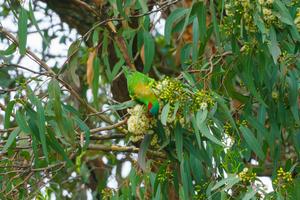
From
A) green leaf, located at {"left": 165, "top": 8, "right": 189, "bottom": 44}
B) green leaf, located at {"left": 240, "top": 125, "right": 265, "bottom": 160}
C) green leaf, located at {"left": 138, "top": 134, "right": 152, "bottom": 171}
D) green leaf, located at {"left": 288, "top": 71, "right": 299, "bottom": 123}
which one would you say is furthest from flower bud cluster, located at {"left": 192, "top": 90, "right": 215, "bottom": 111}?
green leaf, located at {"left": 165, "top": 8, "right": 189, "bottom": 44}

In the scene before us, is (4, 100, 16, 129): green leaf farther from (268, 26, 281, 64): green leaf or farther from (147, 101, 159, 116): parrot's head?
(268, 26, 281, 64): green leaf

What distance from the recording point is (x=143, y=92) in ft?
7.46

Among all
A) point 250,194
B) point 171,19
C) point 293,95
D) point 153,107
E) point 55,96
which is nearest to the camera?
point 250,194

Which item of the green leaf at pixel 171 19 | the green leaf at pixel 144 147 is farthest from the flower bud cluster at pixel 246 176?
the green leaf at pixel 171 19

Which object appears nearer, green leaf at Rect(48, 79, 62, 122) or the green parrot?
the green parrot

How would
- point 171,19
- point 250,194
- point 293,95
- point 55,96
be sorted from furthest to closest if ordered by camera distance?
point 171,19
point 293,95
point 55,96
point 250,194

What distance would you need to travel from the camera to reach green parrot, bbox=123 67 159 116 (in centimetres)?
225

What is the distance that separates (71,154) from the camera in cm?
333

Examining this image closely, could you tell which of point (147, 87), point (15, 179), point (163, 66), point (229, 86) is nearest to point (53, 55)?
point (163, 66)

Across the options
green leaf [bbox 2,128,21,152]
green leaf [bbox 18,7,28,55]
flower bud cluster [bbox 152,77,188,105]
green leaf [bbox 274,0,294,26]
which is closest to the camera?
flower bud cluster [bbox 152,77,188,105]

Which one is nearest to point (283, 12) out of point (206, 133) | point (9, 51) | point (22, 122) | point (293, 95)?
point (293, 95)

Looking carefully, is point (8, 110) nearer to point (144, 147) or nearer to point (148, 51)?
point (144, 147)

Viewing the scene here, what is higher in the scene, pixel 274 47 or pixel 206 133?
pixel 274 47

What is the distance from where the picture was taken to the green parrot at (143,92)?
225 centimetres
